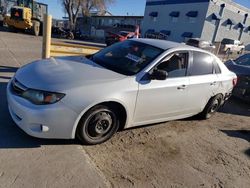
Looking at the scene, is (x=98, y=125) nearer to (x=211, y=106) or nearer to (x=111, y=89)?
(x=111, y=89)

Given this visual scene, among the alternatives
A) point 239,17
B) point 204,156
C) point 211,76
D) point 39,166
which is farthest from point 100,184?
point 239,17

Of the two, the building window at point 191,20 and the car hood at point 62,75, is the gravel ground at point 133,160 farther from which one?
the building window at point 191,20

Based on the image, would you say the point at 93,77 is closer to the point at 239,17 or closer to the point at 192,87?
the point at 192,87

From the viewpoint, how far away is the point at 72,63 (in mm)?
4266

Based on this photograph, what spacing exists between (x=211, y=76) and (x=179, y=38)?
33.8 metres

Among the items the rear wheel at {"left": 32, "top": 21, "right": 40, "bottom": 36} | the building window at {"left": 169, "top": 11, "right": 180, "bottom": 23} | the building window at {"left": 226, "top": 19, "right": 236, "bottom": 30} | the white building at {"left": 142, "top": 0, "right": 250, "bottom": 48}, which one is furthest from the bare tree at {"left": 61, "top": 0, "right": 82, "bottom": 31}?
the building window at {"left": 226, "top": 19, "right": 236, "bottom": 30}

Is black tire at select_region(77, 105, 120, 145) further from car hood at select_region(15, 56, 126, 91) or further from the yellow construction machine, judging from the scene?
the yellow construction machine

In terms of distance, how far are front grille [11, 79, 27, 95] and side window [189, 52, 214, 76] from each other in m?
2.85

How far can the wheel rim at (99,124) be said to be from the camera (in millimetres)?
3691

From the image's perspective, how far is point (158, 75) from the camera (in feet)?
13.1

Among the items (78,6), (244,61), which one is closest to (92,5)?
(78,6)

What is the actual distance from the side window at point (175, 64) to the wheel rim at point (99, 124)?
1171mm

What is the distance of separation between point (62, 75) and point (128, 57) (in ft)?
4.24

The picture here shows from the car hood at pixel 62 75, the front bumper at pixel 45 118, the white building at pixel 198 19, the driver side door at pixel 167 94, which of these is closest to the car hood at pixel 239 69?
the driver side door at pixel 167 94
